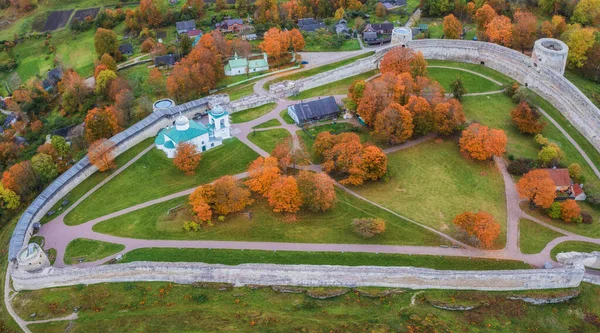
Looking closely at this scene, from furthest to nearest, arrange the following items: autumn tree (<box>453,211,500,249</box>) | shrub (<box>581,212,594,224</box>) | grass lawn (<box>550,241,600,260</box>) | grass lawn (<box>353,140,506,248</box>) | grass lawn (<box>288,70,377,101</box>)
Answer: grass lawn (<box>288,70,377,101</box>) → grass lawn (<box>353,140,506,248</box>) → shrub (<box>581,212,594,224</box>) → grass lawn (<box>550,241,600,260</box>) → autumn tree (<box>453,211,500,249</box>)

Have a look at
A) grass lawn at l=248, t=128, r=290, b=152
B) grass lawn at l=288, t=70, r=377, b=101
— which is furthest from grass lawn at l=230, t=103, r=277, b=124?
grass lawn at l=288, t=70, r=377, b=101

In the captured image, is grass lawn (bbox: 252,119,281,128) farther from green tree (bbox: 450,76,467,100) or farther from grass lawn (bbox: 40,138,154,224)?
green tree (bbox: 450,76,467,100)

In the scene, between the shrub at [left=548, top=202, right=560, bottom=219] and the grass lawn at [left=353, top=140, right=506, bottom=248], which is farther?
the grass lawn at [left=353, top=140, right=506, bottom=248]

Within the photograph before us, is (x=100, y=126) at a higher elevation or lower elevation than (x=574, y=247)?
higher

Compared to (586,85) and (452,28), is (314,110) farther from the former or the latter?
(586,85)

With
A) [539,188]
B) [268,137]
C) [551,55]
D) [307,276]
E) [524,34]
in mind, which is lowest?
→ [307,276]

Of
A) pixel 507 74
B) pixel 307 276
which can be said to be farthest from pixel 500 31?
pixel 307 276

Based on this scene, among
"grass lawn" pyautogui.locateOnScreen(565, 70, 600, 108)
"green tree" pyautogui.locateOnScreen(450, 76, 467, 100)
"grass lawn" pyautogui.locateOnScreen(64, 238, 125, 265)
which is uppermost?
"green tree" pyautogui.locateOnScreen(450, 76, 467, 100)

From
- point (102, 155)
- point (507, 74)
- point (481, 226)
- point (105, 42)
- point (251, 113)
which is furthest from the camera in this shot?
point (105, 42)
